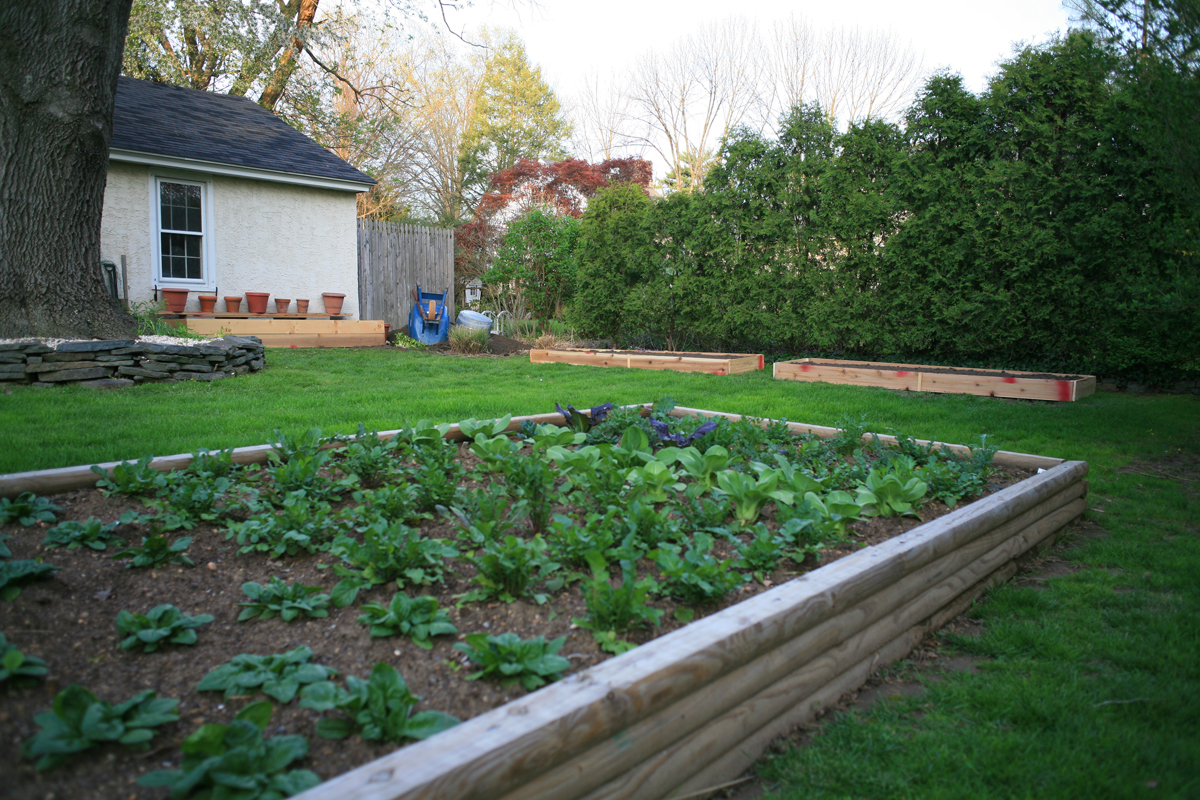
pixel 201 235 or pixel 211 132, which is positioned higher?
pixel 211 132

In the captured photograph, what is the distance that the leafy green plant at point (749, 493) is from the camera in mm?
2553

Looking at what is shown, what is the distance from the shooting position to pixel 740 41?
19.6m

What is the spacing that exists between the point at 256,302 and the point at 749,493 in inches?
399

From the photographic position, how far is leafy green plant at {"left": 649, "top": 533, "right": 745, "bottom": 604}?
189cm

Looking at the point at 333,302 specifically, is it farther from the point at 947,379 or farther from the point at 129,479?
the point at 129,479

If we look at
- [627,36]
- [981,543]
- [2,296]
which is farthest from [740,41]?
[981,543]

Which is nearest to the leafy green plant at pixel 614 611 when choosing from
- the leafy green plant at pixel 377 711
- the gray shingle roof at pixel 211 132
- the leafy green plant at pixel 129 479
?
the leafy green plant at pixel 377 711

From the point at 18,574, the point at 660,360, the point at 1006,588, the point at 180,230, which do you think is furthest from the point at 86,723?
the point at 180,230

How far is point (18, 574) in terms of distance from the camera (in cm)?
175

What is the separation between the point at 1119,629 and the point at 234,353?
7085 mm

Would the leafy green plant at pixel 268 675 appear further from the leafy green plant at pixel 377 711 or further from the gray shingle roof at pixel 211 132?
the gray shingle roof at pixel 211 132

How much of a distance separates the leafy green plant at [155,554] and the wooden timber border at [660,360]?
6.47 m

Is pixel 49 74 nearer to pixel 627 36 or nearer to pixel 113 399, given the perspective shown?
pixel 113 399

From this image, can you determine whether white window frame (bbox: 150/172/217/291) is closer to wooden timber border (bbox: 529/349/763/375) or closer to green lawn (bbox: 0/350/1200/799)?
green lawn (bbox: 0/350/1200/799)
